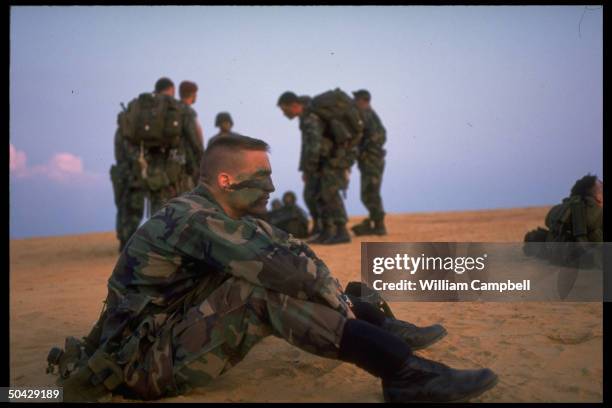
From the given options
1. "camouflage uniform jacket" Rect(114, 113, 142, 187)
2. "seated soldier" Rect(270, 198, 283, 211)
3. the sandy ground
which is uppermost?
"camouflage uniform jacket" Rect(114, 113, 142, 187)

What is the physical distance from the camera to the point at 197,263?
2445mm

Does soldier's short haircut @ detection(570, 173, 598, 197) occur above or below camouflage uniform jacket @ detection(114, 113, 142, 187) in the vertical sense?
below

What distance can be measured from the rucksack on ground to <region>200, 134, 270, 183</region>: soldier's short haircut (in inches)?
198

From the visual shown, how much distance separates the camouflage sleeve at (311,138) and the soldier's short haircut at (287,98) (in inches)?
14.3

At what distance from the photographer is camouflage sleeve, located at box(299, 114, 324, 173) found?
8789mm

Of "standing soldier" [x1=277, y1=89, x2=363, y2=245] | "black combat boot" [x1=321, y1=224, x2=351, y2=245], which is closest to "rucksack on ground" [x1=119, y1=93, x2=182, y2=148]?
"standing soldier" [x1=277, y1=89, x2=363, y2=245]

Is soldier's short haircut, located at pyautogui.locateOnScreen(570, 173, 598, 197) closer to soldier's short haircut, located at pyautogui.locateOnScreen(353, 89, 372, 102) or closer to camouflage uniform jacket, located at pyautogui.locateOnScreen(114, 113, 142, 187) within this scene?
soldier's short haircut, located at pyautogui.locateOnScreen(353, 89, 372, 102)

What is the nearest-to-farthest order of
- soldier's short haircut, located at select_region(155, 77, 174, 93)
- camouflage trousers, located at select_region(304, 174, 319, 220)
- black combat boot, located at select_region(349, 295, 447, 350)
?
1. black combat boot, located at select_region(349, 295, 447, 350)
2. soldier's short haircut, located at select_region(155, 77, 174, 93)
3. camouflage trousers, located at select_region(304, 174, 319, 220)

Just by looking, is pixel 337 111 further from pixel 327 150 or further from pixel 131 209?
pixel 131 209

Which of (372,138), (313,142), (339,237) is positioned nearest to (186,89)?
(313,142)

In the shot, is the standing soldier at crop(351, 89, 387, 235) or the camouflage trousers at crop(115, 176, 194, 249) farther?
the standing soldier at crop(351, 89, 387, 235)

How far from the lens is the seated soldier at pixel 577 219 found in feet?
17.3

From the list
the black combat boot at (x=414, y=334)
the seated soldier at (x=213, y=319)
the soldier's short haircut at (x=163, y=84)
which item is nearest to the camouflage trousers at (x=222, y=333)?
the seated soldier at (x=213, y=319)
